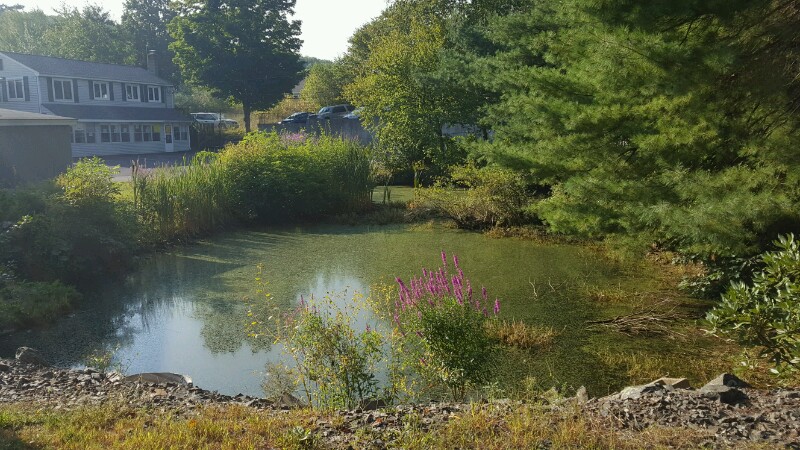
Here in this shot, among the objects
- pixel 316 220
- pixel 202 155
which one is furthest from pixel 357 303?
pixel 202 155

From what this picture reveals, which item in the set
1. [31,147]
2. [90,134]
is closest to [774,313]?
[31,147]

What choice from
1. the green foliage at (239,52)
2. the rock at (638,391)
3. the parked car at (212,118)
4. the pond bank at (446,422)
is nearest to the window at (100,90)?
the green foliage at (239,52)

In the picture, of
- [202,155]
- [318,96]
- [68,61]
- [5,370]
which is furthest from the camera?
[318,96]

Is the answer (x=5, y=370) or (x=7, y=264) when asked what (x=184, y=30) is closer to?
(x=7, y=264)

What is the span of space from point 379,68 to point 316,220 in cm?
786

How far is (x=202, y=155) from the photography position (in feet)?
62.7

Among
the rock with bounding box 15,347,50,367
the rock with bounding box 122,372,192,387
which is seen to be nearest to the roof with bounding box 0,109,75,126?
the rock with bounding box 15,347,50,367

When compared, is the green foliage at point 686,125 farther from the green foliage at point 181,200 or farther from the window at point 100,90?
the window at point 100,90

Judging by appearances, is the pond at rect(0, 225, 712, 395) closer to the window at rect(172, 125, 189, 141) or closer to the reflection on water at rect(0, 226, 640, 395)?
the reflection on water at rect(0, 226, 640, 395)

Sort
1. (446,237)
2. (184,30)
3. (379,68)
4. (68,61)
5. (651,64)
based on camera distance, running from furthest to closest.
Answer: (184,30)
(68,61)
(379,68)
(446,237)
(651,64)

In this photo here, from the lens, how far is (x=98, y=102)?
39.8m

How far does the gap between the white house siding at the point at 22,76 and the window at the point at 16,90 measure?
0.66 feet

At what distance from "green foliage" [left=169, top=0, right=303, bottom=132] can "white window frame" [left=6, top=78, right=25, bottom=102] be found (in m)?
10.8

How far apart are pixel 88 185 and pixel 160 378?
23.1 ft
